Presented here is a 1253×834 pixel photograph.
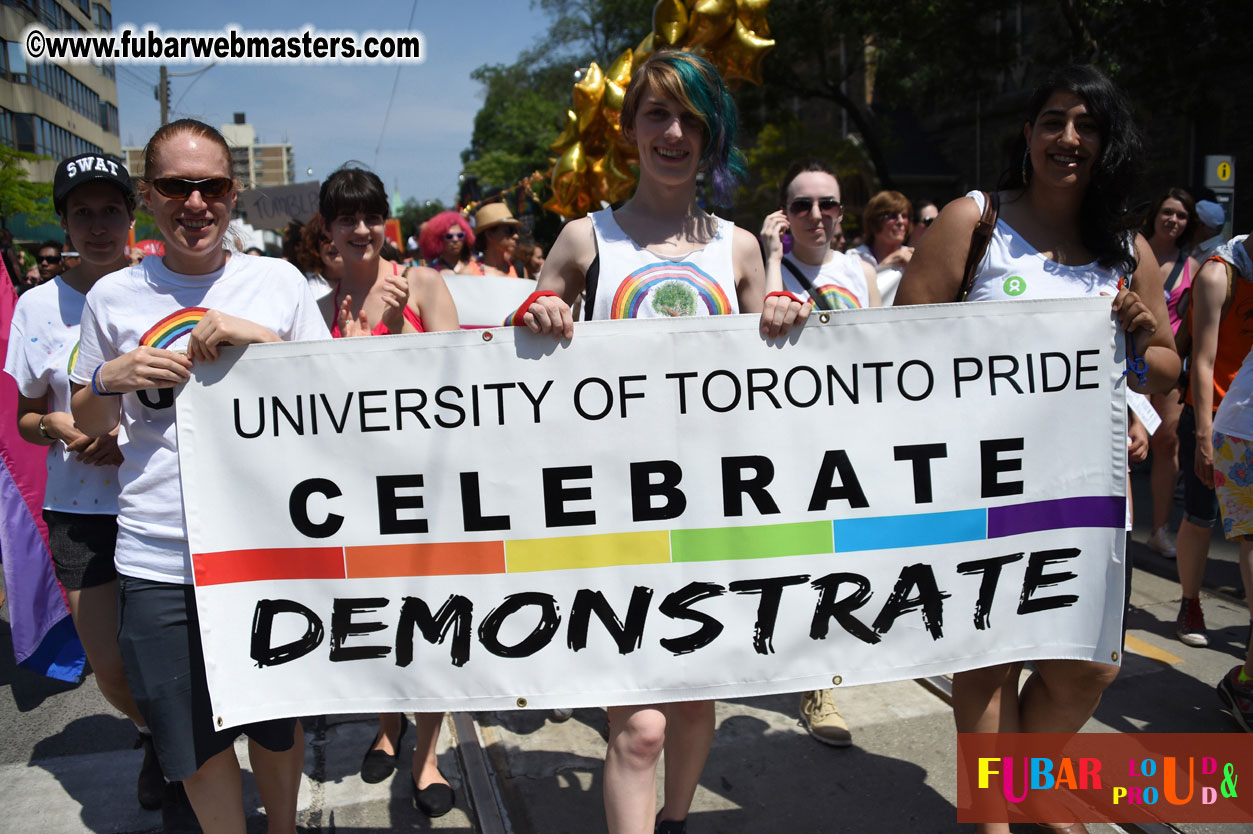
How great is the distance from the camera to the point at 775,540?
7.54 feet

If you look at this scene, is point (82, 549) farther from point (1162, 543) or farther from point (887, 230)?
point (1162, 543)

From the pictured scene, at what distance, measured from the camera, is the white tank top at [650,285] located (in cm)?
240

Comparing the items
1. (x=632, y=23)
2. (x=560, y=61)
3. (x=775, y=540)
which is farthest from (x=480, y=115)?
(x=775, y=540)

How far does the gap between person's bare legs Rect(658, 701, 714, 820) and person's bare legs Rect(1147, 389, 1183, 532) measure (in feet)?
13.2

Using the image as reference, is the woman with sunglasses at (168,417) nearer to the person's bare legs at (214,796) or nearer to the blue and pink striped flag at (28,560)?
the person's bare legs at (214,796)

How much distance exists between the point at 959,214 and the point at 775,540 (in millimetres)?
1039

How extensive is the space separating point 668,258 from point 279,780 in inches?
68.0

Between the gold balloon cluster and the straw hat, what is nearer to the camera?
the gold balloon cluster

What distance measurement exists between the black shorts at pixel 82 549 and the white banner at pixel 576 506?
0.85m

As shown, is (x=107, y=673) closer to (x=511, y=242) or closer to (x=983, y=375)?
(x=983, y=375)

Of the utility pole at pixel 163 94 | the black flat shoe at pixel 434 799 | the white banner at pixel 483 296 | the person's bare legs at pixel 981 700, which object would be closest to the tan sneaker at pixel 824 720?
the person's bare legs at pixel 981 700

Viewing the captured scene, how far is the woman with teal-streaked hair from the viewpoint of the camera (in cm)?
229

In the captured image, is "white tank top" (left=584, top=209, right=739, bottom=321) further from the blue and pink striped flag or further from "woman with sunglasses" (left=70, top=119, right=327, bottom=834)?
the blue and pink striped flag

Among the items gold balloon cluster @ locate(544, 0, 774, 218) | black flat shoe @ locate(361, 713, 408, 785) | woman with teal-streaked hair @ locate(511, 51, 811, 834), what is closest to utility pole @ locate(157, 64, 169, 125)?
gold balloon cluster @ locate(544, 0, 774, 218)
